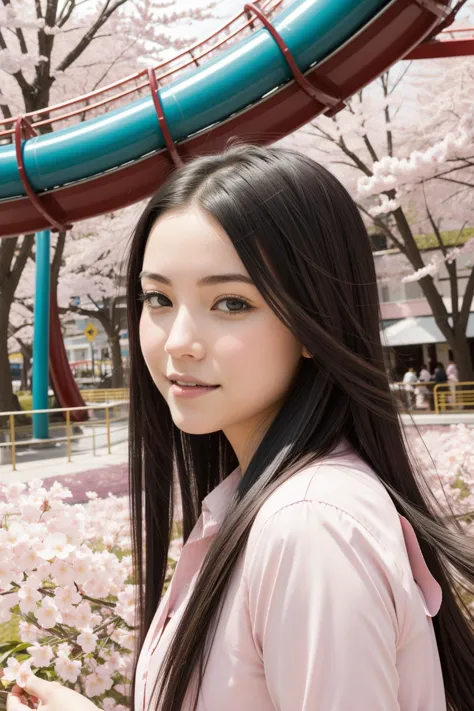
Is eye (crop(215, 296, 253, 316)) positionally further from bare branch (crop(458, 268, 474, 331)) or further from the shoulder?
bare branch (crop(458, 268, 474, 331))

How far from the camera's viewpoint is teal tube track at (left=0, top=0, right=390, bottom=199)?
175 inches

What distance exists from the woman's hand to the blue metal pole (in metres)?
8.78

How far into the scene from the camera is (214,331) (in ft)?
3.68

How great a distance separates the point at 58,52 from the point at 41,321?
5708mm

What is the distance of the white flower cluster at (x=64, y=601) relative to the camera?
2160mm

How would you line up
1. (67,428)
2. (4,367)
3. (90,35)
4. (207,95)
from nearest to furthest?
(207,95), (67,428), (90,35), (4,367)

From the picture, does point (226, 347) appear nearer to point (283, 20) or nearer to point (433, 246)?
point (283, 20)

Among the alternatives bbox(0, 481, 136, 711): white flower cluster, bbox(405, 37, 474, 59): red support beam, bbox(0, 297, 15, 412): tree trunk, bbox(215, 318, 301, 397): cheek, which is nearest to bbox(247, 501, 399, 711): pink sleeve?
bbox(215, 318, 301, 397): cheek

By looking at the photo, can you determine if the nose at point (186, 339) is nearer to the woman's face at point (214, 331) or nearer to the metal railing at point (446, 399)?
the woman's face at point (214, 331)

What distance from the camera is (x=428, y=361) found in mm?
18656

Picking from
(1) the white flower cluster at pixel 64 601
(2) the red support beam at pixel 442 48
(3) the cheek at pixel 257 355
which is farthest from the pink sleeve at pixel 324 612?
(2) the red support beam at pixel 442 48

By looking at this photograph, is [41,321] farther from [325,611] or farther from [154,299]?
[325,611]

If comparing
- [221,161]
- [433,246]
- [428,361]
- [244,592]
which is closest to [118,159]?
[221,161]

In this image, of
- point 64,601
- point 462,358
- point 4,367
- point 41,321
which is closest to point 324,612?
point 64,601
